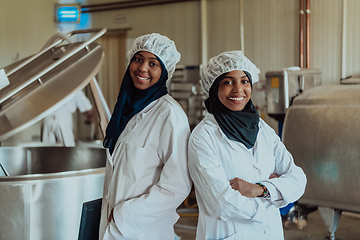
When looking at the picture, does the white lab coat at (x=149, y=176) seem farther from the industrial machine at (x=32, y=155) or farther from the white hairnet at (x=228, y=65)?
the industrial machine at (x=32, y=155)

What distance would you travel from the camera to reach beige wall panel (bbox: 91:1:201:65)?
251 inches

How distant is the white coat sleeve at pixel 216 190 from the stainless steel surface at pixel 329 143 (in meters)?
1.62

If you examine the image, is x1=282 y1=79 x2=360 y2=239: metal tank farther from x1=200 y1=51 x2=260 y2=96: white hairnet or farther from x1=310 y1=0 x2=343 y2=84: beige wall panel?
x1=310 y1=0 x2=343 y2=84: beige wall panel

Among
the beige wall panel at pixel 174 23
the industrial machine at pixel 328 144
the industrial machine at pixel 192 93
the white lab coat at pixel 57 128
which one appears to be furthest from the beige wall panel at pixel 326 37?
the white lab coat at pixel 57 128

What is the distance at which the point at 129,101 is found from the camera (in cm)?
149

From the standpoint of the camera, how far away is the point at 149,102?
1449 millimetres

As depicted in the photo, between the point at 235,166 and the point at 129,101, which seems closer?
the point at 235,166

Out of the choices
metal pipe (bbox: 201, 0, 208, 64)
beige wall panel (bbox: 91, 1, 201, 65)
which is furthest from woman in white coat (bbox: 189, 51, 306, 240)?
beige wall panel (bbox: 91, 1, 201, 65)

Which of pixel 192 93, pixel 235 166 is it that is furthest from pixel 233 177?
pixel 192 93

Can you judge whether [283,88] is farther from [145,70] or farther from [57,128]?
[57,128]

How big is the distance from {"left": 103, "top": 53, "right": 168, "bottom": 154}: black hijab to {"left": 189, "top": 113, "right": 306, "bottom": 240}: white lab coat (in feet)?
0.71

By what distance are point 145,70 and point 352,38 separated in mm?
4435

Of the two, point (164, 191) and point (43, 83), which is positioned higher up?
point (43, 83)

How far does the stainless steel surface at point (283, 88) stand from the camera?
337 centimetres
